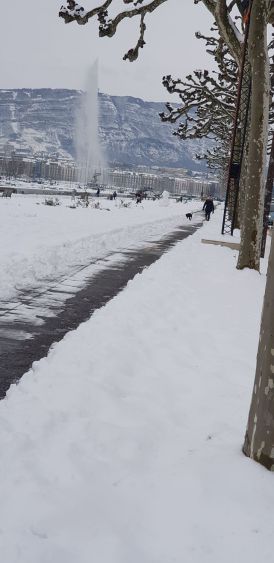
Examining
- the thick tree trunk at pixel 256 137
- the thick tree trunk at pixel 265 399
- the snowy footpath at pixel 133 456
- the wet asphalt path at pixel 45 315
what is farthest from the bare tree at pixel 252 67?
the thick tree trunk at pixel 265 399

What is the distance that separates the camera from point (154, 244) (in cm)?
1831

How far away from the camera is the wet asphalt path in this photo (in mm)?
5332

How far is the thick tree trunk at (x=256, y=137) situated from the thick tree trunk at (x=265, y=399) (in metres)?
9.20

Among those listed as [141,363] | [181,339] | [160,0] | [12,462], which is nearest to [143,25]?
[160,0]

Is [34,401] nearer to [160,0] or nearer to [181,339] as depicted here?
[181,339]

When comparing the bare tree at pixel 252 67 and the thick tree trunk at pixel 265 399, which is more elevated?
→ the bare tree at pixel 252 67

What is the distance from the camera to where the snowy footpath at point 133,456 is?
2463mm

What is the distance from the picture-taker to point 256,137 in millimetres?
11938

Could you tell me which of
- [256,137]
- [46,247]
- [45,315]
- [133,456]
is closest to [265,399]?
[133,456]

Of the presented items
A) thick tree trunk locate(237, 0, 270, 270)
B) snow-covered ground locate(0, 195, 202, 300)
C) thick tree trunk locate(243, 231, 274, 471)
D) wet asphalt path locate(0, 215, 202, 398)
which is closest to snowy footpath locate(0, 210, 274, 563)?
thick tree trunk locate(243, 231, 274, 471)

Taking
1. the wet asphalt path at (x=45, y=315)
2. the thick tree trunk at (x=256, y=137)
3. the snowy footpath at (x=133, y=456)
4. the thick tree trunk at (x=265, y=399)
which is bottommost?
the wet asphalt path at (x=45, y=315)

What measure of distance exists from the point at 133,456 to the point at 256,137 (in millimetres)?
10053

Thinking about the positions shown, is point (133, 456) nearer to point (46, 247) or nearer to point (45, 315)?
point (45, 315)

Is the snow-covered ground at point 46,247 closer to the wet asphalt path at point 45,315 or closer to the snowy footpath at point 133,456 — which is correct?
the wet asphalt path at point 45,315
